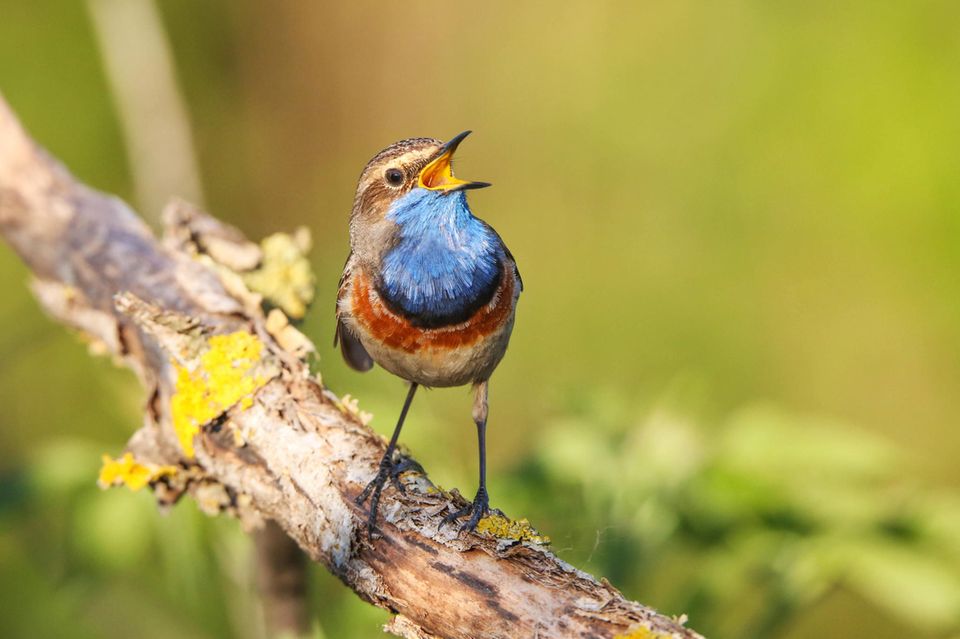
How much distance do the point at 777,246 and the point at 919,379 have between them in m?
1.02

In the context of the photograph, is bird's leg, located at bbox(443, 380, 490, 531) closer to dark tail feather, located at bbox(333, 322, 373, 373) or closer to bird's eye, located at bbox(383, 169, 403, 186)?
dark tail feather, located at bbox(333, 322, 373, 373)

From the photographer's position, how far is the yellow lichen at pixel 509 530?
76.5 inches

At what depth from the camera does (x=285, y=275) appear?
2760 mm

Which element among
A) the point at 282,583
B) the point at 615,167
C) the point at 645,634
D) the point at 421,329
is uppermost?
the point at 615,167

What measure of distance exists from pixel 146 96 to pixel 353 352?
6.88ft

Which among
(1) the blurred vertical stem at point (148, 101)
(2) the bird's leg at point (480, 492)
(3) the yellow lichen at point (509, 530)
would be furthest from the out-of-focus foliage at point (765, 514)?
(1) the blurred vertical stem at point (148, 101)

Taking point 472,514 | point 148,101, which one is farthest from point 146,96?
point 472,514

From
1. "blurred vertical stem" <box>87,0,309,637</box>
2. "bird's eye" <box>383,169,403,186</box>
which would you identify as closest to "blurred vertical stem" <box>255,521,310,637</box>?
"bird's eye" <box>383,169,403,186</box>

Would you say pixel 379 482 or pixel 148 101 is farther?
pixel 148 101

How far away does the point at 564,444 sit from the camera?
270 cm

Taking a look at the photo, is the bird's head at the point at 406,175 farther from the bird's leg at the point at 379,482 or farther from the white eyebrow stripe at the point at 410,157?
the bird's leg at the point at 379,482

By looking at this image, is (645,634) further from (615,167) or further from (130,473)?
(615,167)

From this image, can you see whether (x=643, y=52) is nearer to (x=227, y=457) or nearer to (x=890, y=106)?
(x=890, y=106)

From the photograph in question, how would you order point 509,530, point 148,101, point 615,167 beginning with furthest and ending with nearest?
point 615,167 → point 148,101 → point 509,530
